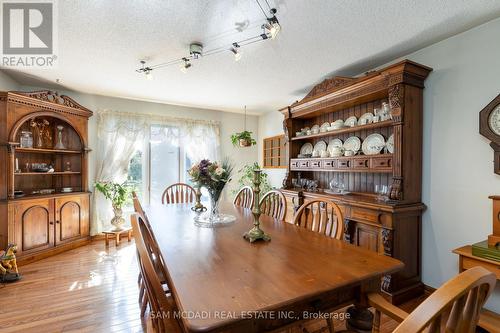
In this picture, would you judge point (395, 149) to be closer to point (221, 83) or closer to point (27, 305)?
point (221, 83)

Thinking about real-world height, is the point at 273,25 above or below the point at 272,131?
above

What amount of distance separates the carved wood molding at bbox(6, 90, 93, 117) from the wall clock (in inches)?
188

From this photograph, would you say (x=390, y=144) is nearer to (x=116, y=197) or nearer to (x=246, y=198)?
(x=246, y=198)

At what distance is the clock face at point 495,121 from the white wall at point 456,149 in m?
0.10

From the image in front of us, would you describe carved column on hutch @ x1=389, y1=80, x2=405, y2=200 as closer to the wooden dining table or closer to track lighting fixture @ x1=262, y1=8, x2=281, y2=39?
the wooden dining table

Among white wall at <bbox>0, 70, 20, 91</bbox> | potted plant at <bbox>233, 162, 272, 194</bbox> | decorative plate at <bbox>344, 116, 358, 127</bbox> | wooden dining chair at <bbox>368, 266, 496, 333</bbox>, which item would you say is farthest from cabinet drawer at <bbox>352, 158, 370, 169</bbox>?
white wall at <bbox>0, 70, 20, 91</bbox>

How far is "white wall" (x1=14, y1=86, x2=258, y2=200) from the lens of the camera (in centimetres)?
393

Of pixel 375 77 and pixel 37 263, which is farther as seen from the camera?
pixel 37 263

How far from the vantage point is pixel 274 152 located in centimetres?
494

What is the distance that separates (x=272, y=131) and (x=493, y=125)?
11.3 feet

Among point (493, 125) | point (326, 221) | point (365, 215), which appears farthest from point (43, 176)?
point (493, 125)

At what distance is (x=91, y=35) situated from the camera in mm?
2137

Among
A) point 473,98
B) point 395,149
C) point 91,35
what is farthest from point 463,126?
point 91,35

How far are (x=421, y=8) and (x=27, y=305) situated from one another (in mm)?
4023
